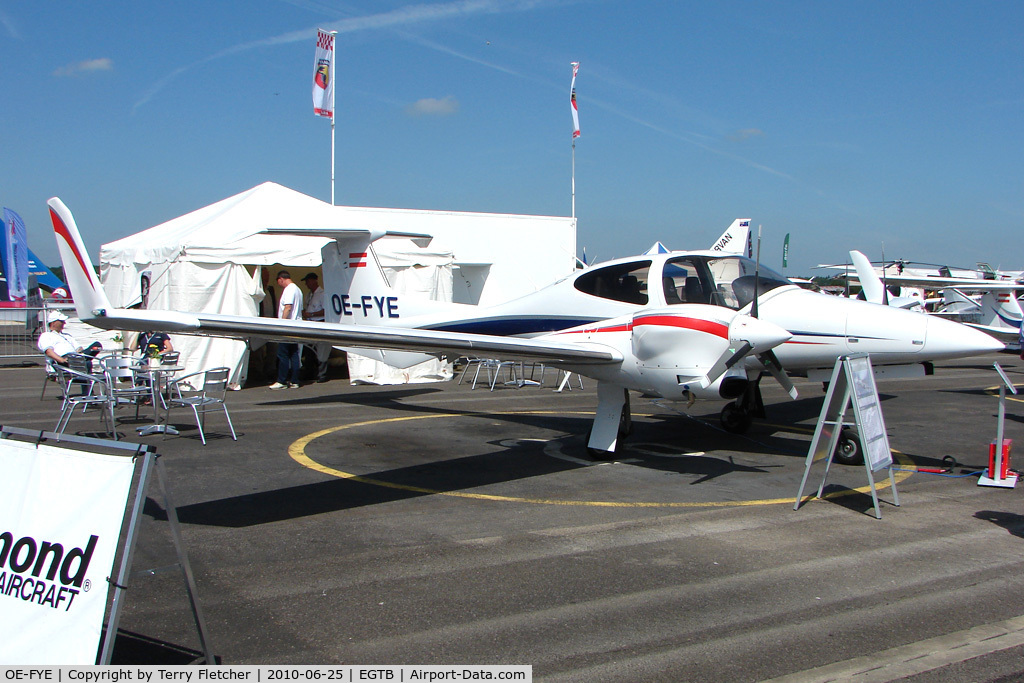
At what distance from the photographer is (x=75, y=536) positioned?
119 inches

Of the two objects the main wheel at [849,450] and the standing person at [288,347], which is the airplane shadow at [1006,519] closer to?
the main wheel at [849,450]

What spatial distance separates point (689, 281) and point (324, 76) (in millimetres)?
20612

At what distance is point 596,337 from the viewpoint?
325 inches

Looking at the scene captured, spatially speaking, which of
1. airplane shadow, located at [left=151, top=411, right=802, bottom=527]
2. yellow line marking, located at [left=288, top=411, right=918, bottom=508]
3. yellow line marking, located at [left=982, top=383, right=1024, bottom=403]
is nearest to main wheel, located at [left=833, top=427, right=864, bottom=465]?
yellow line marking, located at [left=288, top=411, right=918, bottom=508]

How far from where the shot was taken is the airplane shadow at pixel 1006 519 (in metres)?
5.86

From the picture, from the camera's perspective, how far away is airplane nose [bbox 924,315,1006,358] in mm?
7531

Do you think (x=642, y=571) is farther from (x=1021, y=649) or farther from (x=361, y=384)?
(x=361, y=384)

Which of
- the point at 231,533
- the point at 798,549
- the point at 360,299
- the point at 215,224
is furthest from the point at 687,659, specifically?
the point at 215,224

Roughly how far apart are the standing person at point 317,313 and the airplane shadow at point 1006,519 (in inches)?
486

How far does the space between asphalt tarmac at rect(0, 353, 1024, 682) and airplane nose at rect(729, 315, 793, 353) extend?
4.69ft

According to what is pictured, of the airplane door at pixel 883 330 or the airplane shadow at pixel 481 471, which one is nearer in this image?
the airplane shadow at pixel 481 471

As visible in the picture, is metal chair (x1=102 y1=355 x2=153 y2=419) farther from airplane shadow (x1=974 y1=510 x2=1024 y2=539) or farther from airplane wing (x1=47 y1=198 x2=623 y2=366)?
airplane shadow (x1=974 y1=510 x2=1024 y2=539)

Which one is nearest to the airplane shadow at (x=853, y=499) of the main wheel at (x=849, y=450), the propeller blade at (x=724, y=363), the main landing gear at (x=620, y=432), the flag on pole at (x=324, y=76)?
the main wheel at (x=849, y=450)

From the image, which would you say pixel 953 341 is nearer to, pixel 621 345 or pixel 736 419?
pixel 736 419
